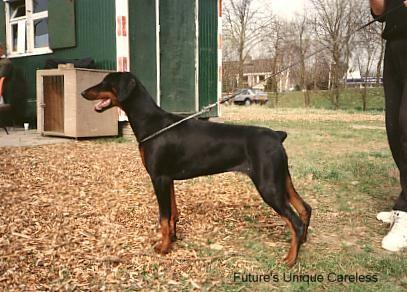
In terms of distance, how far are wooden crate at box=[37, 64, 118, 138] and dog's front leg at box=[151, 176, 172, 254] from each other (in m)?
4.61

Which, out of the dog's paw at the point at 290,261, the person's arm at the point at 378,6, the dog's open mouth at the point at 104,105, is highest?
the person's arm at the point at 378,6

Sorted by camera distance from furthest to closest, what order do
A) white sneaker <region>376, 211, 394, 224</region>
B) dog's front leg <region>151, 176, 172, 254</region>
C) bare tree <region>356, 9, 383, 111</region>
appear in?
bare tree <region>356, 9, 383, 111</region>
white sneaker <region>376, 211, 394, 224</region>
dog's front leg <region>151, 176, 172, 254</region>

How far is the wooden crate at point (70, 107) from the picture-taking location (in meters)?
7.35

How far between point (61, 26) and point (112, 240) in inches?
284

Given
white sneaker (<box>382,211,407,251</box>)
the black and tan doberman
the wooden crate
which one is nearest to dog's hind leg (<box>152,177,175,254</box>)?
the black and tan doberman

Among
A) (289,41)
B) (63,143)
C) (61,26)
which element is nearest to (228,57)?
(289,41)

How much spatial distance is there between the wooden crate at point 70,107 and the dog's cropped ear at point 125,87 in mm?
4308

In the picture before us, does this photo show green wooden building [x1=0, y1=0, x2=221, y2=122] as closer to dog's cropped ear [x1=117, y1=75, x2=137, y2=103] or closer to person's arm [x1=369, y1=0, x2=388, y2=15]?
dog's cropped ear [x1=117, y1=75, x2=137, y2=103]

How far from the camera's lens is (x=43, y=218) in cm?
373

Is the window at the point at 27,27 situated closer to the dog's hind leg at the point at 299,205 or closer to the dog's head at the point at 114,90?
the dog's head at the point at 114,90

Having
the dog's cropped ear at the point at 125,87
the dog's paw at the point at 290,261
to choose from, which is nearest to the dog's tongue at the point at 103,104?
the dog's cropped ear at the point at 125,87

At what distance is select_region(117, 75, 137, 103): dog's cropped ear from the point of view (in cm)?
311

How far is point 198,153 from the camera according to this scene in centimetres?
302

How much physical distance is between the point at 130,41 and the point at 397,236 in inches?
263
